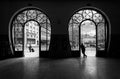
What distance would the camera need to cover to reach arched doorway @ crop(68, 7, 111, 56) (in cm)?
819

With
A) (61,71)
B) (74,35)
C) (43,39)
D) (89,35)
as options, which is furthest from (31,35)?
(61,71)

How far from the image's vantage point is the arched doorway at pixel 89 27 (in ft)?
26.9

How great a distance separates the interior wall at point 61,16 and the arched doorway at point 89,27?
405 millimetres

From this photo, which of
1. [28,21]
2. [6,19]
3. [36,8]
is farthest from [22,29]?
[36,8]

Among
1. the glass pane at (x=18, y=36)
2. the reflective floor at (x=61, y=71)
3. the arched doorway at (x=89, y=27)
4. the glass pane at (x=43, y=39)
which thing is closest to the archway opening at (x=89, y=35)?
the arched doorway at (x=89, y=27)

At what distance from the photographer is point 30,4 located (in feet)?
25.8

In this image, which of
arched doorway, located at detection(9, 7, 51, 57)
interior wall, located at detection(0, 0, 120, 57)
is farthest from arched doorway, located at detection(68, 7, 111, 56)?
arched doorway, located at detection(9, 7, 51, 57)

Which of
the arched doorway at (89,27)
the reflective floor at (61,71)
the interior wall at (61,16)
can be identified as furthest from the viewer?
the arched doorway at (89,27)

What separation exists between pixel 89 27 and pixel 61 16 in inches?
89.0

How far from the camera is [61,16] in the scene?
792cm

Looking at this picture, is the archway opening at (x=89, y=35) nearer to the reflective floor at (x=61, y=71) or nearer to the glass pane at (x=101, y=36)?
the glass pane at (x=101, y=36)

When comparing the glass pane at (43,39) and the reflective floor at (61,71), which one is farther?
the glass pane at (43,39)

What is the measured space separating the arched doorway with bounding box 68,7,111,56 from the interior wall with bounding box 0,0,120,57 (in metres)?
0.40

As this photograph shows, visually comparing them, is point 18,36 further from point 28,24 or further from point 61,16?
point 61,16
